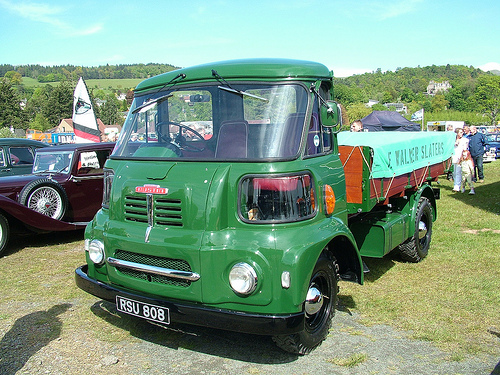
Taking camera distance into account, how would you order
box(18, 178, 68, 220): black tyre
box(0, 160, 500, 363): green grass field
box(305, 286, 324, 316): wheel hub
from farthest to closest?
box(18, 178, 68, 220): black tyre < box(0, 160, 500, 363): green grass field < box(305, 286, 324, 316): wheel hub

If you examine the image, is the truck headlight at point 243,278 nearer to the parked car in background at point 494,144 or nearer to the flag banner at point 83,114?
the flag banner at point 83,114

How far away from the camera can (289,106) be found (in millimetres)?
3971

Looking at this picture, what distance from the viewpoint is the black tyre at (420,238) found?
655cm

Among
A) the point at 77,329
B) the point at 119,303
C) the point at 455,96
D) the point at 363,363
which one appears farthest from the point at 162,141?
the point at 455,96

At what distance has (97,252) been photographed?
4.16 meters

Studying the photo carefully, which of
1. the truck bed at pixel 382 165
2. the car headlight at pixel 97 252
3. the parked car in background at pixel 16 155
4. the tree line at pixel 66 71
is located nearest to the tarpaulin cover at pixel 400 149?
A: the truck bed at pixel 382 165

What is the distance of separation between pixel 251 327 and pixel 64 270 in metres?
4.32

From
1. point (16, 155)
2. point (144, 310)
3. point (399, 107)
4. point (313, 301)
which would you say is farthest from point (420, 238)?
point (399, 107)

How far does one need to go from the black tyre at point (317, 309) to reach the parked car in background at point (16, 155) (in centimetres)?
866

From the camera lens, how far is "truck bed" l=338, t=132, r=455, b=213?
5.15 m

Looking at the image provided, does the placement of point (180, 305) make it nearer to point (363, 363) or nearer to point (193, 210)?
point (193, 210)

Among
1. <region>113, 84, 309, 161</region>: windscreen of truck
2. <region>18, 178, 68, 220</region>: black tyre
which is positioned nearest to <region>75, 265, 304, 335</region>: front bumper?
<region>113, 84, 309, 161</region>: windscreen of truck

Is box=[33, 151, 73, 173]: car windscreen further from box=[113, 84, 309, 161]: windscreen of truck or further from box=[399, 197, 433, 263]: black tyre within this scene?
box=[399, 197, 433, 263]: black tyre

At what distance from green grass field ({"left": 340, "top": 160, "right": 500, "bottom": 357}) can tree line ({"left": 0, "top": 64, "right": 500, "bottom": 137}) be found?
245 cm
